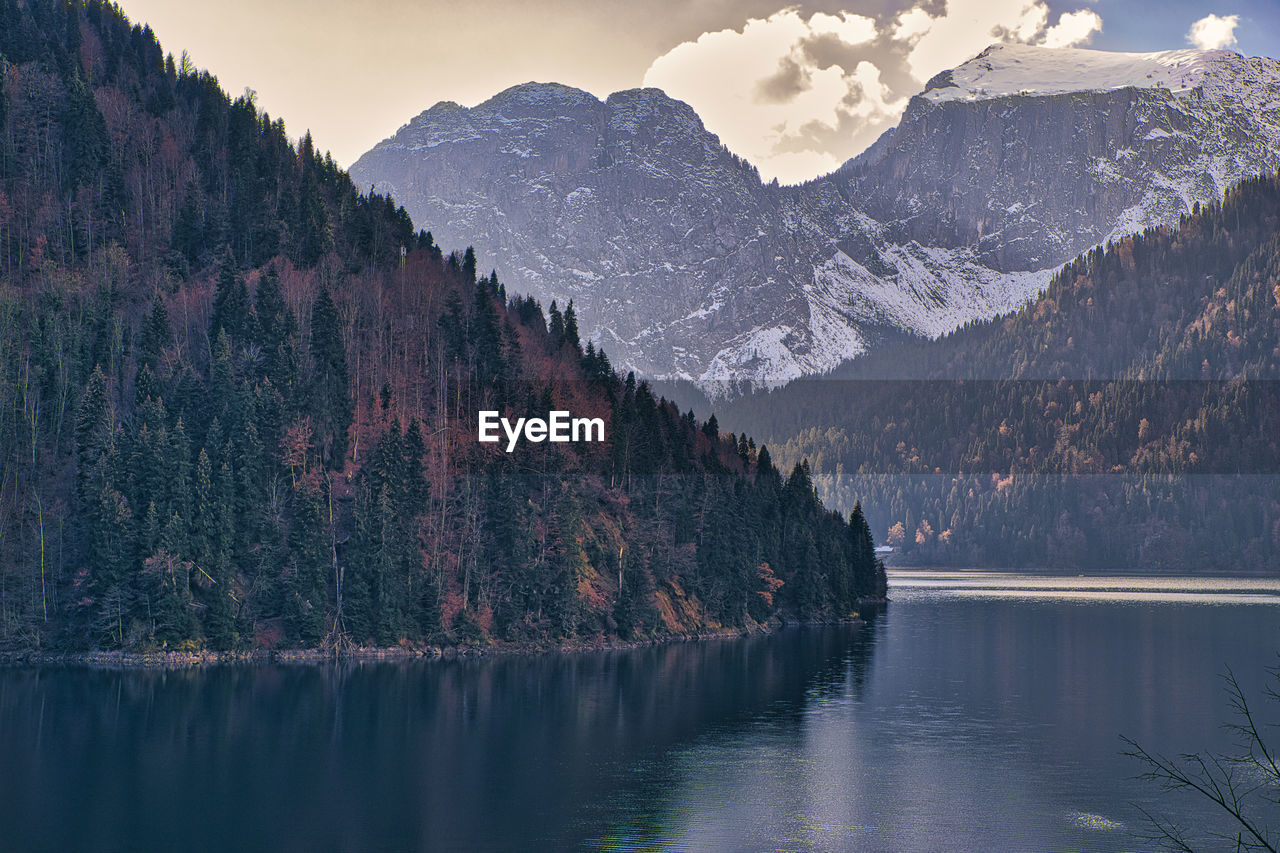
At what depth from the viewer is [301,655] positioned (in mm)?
124750

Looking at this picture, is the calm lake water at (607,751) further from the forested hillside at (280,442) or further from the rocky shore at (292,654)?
the forested hillside at (280,442)

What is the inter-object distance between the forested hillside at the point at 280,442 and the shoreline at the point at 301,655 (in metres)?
1.33

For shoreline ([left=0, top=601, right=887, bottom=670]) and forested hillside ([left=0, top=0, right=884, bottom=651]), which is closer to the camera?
shoreline ([left=0, top=601, right=887, bottom=670])

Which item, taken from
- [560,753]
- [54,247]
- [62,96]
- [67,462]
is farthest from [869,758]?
[62,96]

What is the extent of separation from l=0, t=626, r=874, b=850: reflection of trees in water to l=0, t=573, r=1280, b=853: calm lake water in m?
0.27

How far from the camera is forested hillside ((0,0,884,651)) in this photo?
12281 centimetres

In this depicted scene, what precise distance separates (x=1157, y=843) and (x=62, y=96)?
548ft

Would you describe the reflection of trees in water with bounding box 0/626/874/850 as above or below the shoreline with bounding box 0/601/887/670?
below

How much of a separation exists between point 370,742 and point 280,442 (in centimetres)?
5707

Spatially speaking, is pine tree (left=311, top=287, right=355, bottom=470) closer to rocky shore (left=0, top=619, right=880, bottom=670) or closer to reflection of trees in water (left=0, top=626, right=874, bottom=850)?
rocky shore (left=0, top=619, right=880, bottom=670)

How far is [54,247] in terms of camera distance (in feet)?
506

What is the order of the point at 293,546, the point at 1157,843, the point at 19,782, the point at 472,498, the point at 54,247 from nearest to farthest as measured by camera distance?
the point at 1157,843 < the point at 19,782 < the point at 293,546 < the point at 472,498 < the point at 54,247

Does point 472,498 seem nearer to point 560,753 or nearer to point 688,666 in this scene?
point 688,666

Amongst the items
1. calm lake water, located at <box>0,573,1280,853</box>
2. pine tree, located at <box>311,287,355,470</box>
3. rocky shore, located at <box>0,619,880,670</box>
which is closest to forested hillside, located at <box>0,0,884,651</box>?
pine tree, located at <box>311,287,355,470</box>
